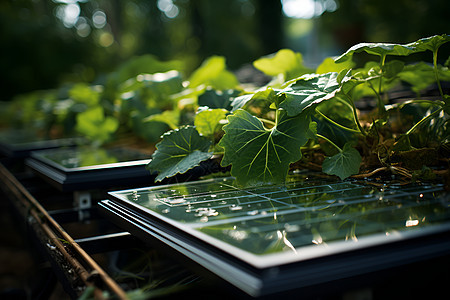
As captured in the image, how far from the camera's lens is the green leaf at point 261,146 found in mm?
1144

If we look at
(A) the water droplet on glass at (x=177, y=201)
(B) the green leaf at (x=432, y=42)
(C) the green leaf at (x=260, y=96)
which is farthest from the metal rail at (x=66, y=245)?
(B) the green leaf at (x=432, y=42)

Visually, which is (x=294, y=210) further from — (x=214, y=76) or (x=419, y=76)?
(x=214, y=76)

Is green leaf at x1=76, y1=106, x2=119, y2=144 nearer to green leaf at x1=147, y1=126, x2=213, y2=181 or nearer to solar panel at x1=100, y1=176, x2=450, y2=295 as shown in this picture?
green leaf at x1=147, y1=126, x2=213, y2=181

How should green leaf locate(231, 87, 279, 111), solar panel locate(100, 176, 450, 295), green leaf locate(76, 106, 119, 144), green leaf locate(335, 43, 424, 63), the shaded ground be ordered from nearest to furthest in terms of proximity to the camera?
solar panel locate(100, 176, 450, 295) → green leaf locate(335, 43, 424, 63) → green leaf locate(231, 87, 279, 111) → green leaf locate(76, 106, 119, 144) → the shaded ground

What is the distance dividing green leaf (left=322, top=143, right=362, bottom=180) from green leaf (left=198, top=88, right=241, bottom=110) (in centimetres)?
52

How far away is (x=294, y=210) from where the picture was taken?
0.90 m

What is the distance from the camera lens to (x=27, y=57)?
8.88 m

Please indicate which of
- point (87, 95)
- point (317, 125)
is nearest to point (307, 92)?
point (317, 125)

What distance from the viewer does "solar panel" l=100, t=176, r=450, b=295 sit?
25.0 inches

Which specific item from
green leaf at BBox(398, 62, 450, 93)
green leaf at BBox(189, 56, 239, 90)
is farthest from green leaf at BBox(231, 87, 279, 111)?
green leaf at BBox(189, 56, 239, 90)

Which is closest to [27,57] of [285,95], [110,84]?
[110,84]

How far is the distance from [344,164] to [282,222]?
16.7 inches

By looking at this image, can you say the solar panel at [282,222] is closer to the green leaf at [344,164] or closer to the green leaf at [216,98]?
the green leaf at [344,164]

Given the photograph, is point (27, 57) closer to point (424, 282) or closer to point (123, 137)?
point (123, 137)
